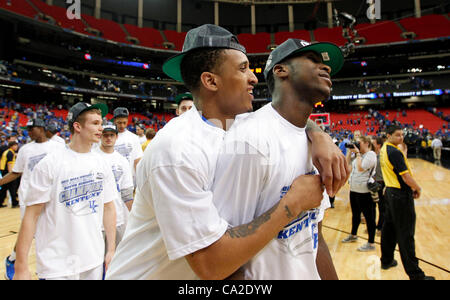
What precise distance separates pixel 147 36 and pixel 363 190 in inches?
1311

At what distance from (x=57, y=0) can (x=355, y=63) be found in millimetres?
34447

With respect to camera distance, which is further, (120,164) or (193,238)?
(120,164)

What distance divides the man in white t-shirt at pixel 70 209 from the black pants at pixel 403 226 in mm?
3634

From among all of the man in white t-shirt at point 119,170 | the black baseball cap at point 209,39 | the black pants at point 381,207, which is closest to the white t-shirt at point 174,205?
the black baseball cap at point 209,39

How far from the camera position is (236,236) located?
35.5 inches

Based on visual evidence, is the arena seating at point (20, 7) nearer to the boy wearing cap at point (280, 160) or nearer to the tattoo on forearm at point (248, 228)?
the boy wearing cap at point (280, 160)

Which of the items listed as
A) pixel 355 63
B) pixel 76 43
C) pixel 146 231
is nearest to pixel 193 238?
pixel 146 231

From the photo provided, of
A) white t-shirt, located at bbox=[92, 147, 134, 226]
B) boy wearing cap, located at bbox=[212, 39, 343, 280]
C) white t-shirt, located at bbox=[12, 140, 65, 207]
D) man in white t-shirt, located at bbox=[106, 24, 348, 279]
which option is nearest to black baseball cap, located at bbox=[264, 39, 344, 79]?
boy wearing cap, located at bbox=[212, 39, 343, 280]

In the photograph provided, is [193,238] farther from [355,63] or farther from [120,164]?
[355,63]

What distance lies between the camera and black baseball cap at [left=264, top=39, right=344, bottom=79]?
4.05 ft

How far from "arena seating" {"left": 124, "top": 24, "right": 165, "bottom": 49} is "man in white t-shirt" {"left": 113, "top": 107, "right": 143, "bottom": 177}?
29650mm

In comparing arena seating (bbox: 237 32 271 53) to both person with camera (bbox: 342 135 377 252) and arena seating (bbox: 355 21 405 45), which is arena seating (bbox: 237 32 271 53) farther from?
person with camera (bbox: 342 135 377 252)

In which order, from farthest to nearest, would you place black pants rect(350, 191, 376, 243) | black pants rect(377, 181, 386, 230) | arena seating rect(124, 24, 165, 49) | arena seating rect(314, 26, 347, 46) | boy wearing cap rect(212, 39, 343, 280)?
arena seating rect(124, 24, 165, 49)
arena seating rect(314, 26, 347, 46)
black pants rect(377, 181, 386, 230)
black pants rect(350, 191, 376, 243)
boy wearing cap rect(212, 39, 343, 280)
